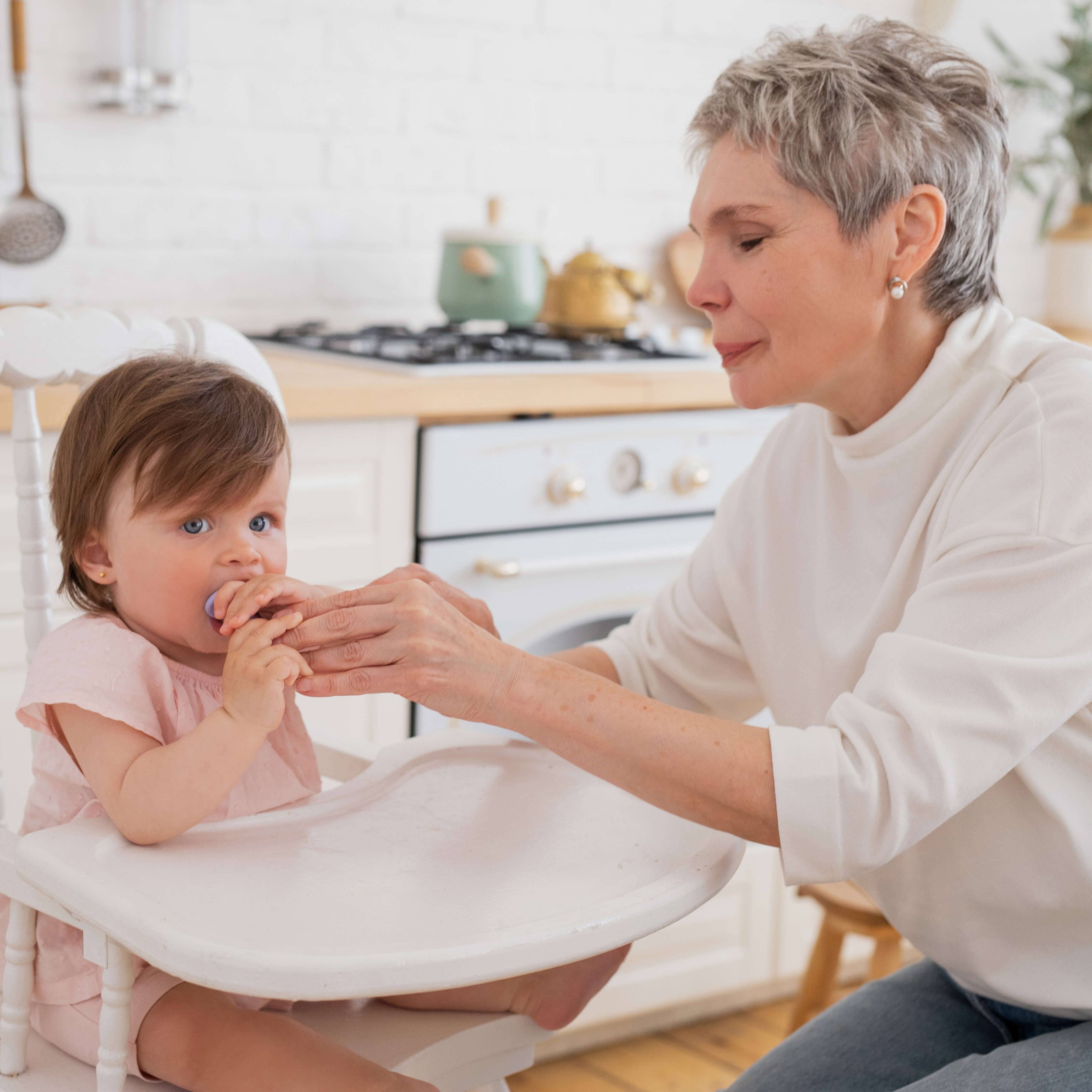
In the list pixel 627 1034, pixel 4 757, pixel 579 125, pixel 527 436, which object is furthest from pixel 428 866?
pixel 579 125

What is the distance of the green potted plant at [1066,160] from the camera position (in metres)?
3.15

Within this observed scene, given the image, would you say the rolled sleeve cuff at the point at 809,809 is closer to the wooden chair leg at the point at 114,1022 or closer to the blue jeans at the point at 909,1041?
the blue jeans at the point at 909,1041

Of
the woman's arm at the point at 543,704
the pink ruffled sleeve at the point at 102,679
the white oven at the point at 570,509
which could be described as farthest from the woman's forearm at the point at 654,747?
the white oven at the point at 570,509

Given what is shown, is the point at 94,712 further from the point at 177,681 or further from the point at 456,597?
the point at 456,597

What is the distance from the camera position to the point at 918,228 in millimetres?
1167

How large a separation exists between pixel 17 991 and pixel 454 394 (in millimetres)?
1040

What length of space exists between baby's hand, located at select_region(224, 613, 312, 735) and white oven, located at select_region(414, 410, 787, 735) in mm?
886

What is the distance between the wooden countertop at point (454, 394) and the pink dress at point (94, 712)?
1.90ft

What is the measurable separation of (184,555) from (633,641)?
543mm

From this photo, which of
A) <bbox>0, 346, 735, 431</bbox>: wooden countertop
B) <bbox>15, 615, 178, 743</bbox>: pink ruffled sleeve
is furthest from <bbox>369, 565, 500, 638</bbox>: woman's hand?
<bbox>0, 346, 735, 431</bbox>: wooden countertop

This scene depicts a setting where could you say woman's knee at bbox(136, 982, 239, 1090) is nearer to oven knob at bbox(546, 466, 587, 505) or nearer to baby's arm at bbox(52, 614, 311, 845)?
baby's arm at bbox(52, 614, 311, 845)

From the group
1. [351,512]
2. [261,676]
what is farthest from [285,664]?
[351,512]

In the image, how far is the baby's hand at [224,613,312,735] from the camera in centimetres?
95

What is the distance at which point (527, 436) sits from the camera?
1.92 metres
